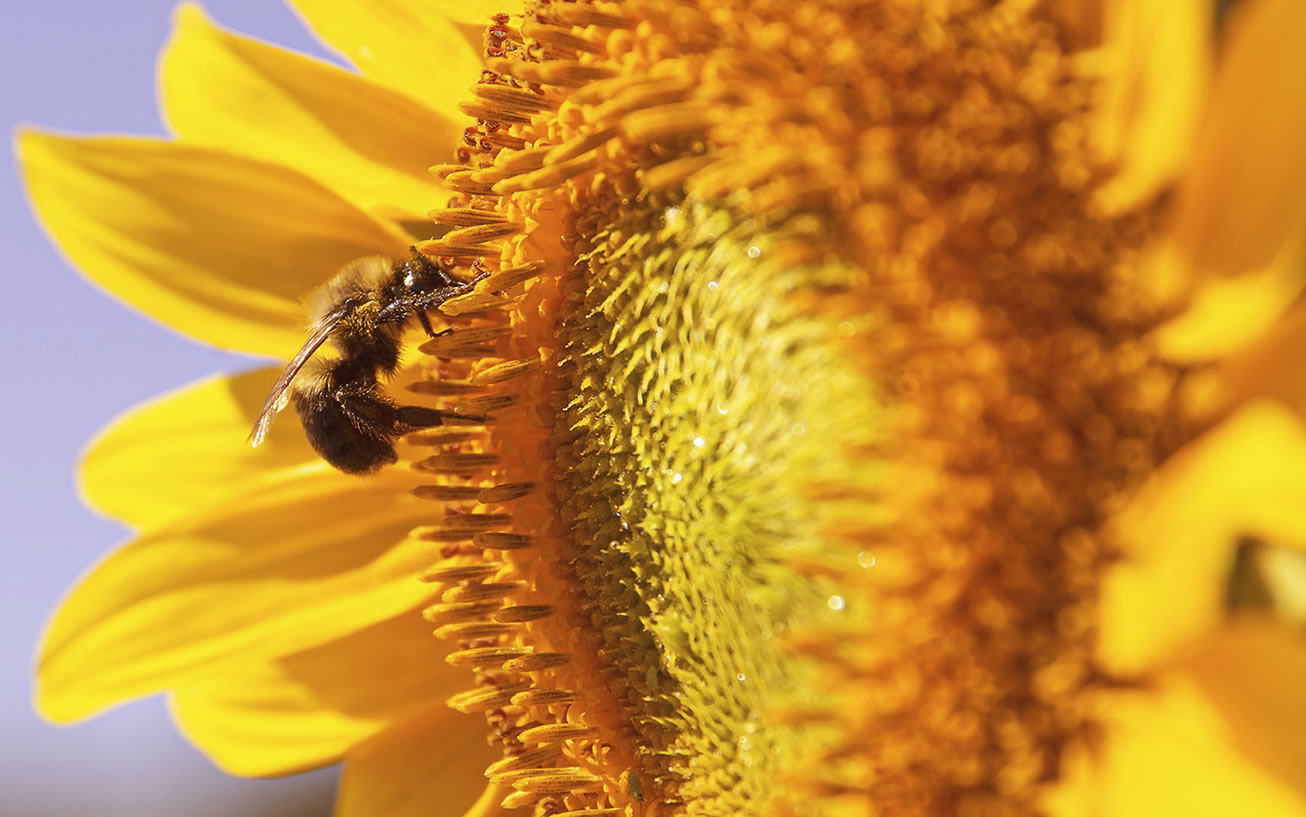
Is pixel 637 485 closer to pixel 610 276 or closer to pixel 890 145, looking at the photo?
pixel 610 276

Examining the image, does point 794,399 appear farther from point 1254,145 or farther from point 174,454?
point 174,454

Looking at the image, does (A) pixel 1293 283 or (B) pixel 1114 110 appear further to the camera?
(B) pixel 1114 110

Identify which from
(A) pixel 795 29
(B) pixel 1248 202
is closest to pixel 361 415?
(A) pixel 795 29

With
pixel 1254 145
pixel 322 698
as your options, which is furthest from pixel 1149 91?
pixel 322 698

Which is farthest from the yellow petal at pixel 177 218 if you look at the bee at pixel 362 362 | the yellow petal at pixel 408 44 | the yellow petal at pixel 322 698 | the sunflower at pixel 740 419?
the yellow petal at pixel 322 698

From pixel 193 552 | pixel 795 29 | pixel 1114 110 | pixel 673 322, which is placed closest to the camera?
pixel 1114 110
